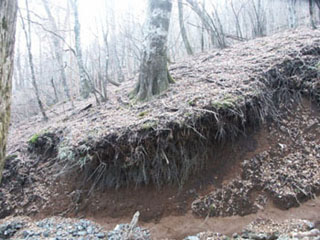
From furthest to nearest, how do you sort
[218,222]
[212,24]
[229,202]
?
[212,24]
[229,202]
[218,222]

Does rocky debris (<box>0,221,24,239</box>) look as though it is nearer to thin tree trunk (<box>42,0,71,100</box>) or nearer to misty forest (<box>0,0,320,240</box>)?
misty forest (<box>0,0,320,240</box>)

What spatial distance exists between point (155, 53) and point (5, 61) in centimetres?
286

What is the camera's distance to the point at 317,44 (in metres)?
4.87

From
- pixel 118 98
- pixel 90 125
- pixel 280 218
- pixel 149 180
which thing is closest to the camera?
pixel 280 218

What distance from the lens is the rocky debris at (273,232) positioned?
8.81ft

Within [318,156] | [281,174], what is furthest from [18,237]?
[318,156]

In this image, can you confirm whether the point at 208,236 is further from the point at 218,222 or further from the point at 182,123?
the point at 182,123

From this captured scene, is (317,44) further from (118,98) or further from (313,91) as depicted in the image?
(118,98)

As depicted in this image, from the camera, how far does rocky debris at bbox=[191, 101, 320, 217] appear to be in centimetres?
333

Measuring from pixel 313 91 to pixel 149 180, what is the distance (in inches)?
129

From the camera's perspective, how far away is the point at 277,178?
353 centimetres

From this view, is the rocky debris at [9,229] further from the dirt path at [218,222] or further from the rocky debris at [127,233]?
the rocky debris at [127,233]

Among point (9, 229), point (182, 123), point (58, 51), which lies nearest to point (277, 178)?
point (182, 123)

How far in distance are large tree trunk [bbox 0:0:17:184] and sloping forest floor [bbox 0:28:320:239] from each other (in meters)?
1.49
